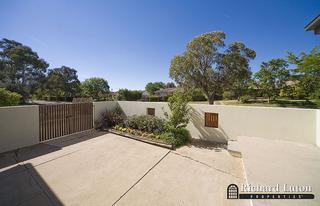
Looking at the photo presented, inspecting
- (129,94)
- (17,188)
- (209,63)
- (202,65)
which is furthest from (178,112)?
(129,94)

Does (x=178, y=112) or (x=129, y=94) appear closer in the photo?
(x=178, y=112)

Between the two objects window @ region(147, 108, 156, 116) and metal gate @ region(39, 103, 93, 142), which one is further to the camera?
window @ region(147, 108, 156, 116)

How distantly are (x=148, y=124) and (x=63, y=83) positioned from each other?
3429 cm

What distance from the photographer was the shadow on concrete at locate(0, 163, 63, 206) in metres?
2.73

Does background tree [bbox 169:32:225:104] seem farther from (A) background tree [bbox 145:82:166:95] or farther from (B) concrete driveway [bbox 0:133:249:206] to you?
(A) background tree [bbox 145:82:166:95]

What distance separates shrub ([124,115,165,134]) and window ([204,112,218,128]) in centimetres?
222

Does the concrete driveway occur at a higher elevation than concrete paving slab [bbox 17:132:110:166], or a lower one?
lower

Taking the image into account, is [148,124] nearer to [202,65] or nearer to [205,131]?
[205,131]

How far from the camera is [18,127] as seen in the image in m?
5.42

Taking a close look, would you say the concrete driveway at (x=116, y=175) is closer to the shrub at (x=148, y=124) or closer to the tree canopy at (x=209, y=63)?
the shrub at (x=148, y=124)

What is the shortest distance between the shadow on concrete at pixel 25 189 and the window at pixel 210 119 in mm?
6035

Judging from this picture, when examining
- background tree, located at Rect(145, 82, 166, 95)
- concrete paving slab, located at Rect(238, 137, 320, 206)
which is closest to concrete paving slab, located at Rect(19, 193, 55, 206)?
concrete paving slab, located at Rect(238, 137, 320, 206)

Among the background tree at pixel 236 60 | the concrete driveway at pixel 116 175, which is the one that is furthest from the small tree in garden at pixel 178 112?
the background tree at pixel 236 60

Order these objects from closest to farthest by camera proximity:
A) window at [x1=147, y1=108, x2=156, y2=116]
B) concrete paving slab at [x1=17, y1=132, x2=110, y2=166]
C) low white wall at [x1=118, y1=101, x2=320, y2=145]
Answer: concrete paving slab at [x1=17, y1=132, x2=110, y2=166] → low white wall at [x1=118, y1=101, x2=320, y2=145] → window at [x1=147, y1=108, x2=156, y2=116]
